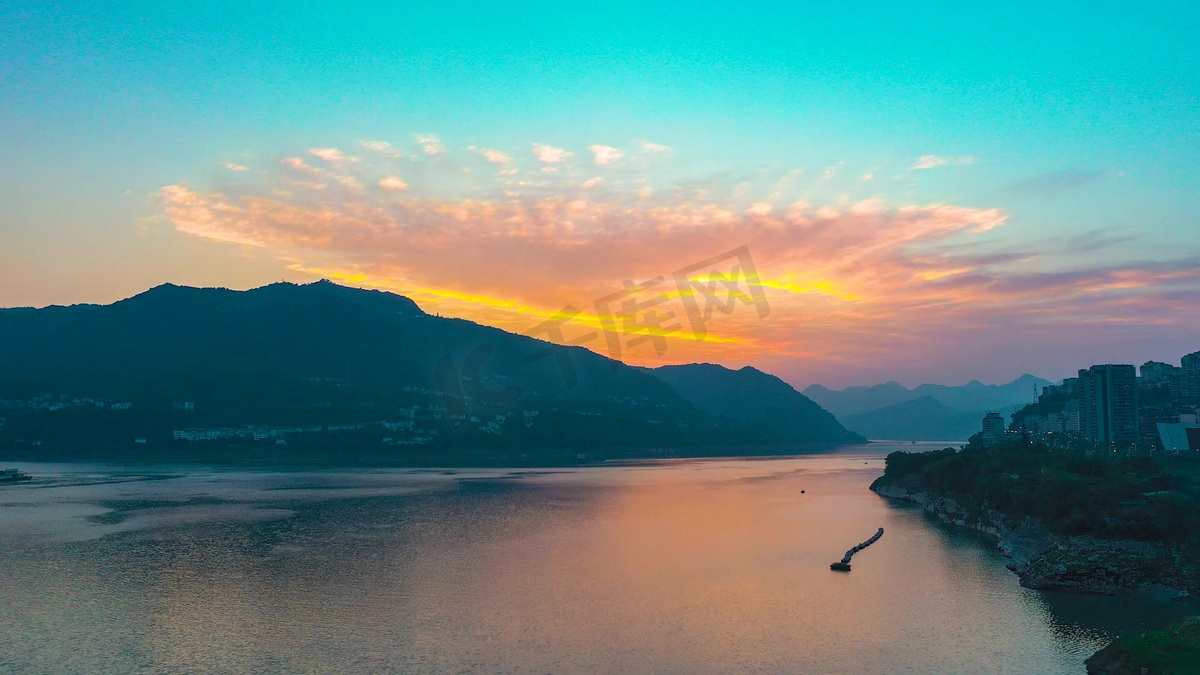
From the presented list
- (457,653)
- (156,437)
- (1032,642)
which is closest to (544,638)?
(457,653)

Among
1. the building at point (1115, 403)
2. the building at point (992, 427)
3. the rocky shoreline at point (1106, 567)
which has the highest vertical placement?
the building at point (1115, 403)

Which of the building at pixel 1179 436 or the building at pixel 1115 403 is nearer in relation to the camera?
the building at pixel 1179 436

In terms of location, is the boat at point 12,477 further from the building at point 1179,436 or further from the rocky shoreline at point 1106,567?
the building at point 1179,436

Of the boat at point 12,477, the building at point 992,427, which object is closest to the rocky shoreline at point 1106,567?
the building at point 992,427

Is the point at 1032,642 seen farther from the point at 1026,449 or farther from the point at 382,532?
the point at 1026,449

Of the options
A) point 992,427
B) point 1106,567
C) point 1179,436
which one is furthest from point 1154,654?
point 992,427
